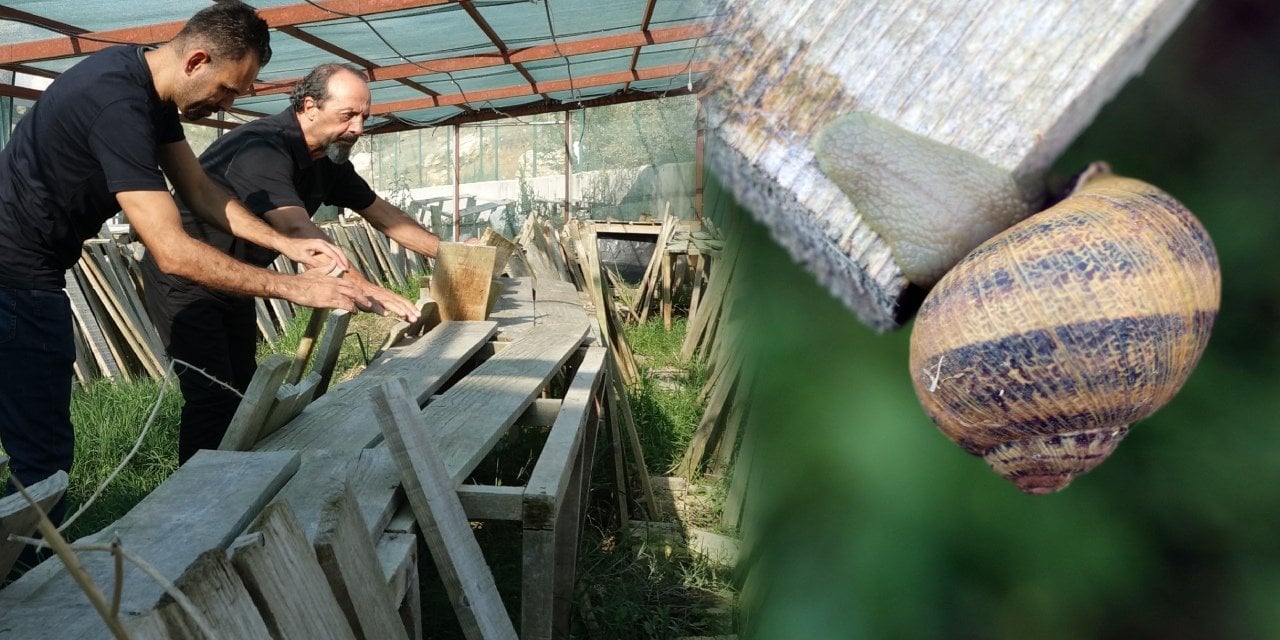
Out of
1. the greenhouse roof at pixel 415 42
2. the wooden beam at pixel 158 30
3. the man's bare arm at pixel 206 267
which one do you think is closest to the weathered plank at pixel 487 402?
the man's bare arm at pixel 206 267

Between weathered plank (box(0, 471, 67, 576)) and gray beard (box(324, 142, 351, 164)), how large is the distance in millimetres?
2799

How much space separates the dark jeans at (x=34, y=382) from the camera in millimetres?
2291

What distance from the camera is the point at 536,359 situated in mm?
2850

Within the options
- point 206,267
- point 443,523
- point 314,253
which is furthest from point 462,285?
point 443,523

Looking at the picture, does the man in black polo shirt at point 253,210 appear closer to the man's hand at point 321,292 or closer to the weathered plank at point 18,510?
the man's hand at point 321,292

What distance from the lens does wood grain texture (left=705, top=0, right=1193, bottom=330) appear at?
0.46 meters

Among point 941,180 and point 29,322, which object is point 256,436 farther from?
point 941,180

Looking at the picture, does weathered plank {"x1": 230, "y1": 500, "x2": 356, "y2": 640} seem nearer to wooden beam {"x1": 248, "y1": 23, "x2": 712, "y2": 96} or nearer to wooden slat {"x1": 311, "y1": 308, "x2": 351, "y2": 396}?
wooden slat {"x1": 311, "y1": 308, "x2": 351, "y2": 396}

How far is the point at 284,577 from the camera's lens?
0.77 metres

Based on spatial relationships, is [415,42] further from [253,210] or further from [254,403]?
[254,403]

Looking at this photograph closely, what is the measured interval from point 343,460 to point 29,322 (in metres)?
1.30

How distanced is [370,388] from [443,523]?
33.5 inches

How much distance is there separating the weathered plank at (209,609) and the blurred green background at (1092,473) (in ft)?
1.35

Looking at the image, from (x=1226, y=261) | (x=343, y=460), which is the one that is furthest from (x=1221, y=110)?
(x=343, y=460)
